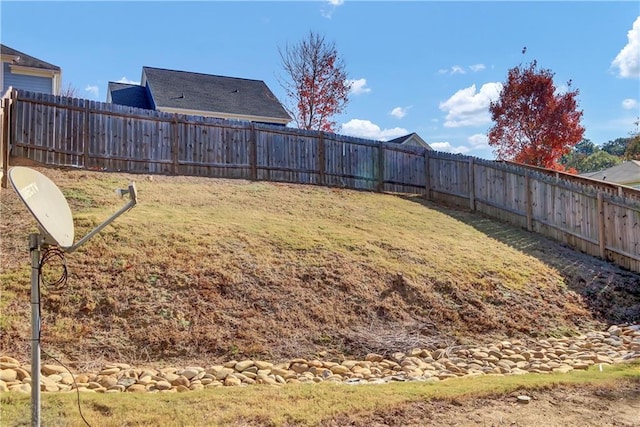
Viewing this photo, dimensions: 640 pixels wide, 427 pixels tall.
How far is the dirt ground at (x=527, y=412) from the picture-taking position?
3.15m

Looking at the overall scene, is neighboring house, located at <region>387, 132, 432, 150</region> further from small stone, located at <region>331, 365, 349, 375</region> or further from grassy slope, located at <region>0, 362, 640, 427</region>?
grassy slope, located at <region>0, 362, 640, 427</region>

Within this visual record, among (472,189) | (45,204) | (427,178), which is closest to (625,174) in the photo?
(472,189)

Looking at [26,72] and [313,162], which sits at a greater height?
[26,72]

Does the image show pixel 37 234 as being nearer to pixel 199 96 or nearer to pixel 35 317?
pixel 35 317

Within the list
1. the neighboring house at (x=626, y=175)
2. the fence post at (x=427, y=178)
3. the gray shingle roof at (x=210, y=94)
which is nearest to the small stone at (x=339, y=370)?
the fence post at (x=427, y=178)


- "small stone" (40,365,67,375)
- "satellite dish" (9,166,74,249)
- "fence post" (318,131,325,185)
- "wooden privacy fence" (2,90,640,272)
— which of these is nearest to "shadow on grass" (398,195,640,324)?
"wooden privacy fence" (2,90,640,272)

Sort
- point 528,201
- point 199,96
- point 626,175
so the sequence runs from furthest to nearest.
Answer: point 199,96 → point 626,175 → point 528,201

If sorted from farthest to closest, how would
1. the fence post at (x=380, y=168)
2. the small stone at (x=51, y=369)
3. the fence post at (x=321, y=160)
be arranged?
the fence post at (x=380, y=168) → the fence post at (x=321, y=160) → the small stone at (x=51, y=369)

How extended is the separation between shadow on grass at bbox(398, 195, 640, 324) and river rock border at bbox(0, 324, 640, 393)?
47.6 inches

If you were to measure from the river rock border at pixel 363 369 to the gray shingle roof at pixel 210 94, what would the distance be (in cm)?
1456

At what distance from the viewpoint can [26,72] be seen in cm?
1517

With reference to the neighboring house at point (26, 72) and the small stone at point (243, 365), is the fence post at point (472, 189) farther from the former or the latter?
the neighboring house at point (26, 72)

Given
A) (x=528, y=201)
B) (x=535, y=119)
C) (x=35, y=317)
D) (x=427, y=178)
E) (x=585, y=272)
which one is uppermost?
(x=535, y=119)

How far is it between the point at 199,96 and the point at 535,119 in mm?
13368
